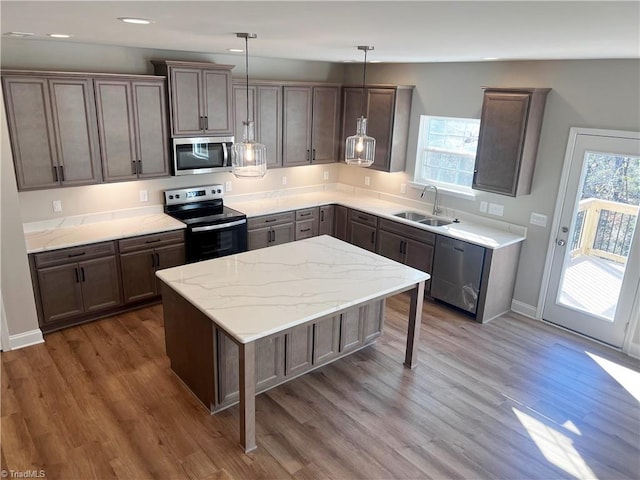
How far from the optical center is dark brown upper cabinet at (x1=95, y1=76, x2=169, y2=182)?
4535mm

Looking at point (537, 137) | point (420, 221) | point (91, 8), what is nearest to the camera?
point (91, 8)

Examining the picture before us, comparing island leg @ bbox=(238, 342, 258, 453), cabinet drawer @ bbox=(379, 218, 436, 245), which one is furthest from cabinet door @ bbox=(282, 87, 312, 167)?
island leg @ bbox=(238, 342, 258, 453)

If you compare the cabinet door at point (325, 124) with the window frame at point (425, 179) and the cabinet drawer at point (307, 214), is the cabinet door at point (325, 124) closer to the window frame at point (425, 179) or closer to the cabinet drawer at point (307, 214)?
the cabinet drawer at point (307, 214)

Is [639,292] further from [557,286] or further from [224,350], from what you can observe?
[224,350]

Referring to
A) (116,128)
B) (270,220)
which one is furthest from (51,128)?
(270,220)

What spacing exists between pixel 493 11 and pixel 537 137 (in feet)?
11.1

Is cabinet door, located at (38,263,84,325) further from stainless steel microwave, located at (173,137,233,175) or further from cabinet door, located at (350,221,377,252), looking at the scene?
cabinet door, located at (350,221,377,252)

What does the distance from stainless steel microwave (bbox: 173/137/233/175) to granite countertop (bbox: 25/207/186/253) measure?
61 cm

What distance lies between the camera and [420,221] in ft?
18.9

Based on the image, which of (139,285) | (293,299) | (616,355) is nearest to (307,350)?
(293,299)

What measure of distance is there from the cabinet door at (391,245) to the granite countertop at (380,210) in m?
0.21

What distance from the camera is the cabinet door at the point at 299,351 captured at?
12.1 ft

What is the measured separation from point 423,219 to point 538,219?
54.0 inches

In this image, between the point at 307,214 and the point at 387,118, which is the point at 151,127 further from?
the point at 387,118
